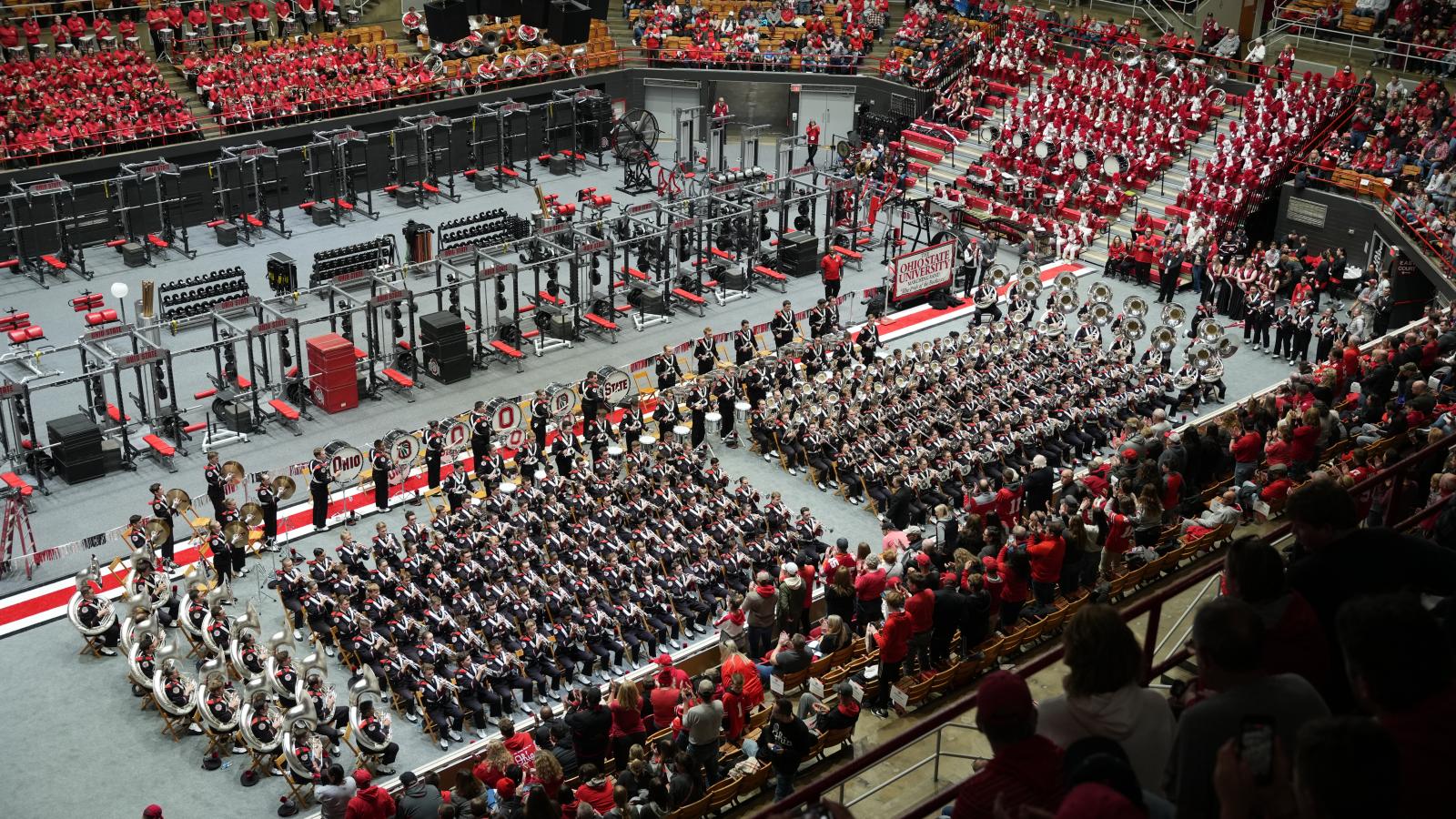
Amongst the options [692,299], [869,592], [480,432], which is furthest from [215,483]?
[692,299]

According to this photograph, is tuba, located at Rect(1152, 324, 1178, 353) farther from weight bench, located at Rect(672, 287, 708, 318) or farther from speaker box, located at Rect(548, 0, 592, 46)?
speaker box, located at Rect(548, 0, 592, 46)

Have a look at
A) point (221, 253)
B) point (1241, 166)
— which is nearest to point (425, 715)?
Result: point (221, 253)

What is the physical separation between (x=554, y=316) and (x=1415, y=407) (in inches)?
788

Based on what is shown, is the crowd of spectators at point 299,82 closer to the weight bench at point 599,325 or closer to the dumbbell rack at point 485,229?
the dumbbell rack at point 485,229

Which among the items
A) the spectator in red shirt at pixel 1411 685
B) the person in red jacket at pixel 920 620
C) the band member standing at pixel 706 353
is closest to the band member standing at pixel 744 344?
the band member standing at pixel 706 353

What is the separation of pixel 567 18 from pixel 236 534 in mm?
10500

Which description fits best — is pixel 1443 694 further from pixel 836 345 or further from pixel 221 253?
pixel 221 253

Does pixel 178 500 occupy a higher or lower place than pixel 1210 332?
lower

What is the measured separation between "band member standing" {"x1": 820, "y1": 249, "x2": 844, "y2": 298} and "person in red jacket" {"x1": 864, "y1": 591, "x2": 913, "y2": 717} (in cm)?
1862

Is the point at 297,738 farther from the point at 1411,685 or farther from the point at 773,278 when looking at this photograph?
the point at 773,278

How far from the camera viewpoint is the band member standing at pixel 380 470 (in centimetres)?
2538

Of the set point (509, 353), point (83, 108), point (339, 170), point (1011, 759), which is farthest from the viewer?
point (339, 170)

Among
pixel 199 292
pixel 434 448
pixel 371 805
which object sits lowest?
pixel 434 448

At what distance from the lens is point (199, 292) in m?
33.3
